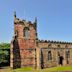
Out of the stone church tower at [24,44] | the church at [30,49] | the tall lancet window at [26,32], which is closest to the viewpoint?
the church at [30,49]

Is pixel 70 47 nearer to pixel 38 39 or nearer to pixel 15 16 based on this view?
pixel 38 39

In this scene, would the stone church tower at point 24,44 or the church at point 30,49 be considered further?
the stone church tower at point 24,44

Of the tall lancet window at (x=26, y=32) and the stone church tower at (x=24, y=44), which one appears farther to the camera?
the tall lancet window at (x=26, y=32)

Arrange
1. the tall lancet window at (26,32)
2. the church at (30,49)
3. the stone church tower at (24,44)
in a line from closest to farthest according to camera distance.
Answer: the church at (30,49) < the stone church tower at (24,44) < the tall lancet window at (26,32)

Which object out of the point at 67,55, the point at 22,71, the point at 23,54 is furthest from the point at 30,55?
the point at 67,55

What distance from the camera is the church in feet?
178

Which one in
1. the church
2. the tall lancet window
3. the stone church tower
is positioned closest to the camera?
the church

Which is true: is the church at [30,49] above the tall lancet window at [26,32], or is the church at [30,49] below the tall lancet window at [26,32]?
below

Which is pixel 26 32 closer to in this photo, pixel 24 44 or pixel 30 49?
pixel 24 44

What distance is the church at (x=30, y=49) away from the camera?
54.2 m

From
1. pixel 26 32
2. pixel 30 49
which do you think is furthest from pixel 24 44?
pixel 26 32

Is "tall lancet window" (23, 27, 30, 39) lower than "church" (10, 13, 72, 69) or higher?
higher

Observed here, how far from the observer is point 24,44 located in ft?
182

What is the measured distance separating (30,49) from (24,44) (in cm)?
201
